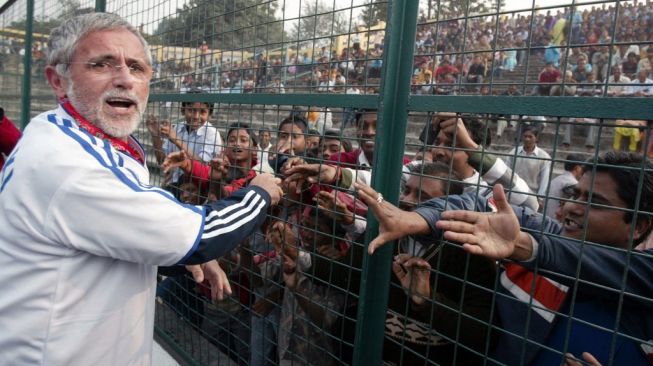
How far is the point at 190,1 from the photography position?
9.16 feet

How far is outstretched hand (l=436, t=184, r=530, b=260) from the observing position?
131cm

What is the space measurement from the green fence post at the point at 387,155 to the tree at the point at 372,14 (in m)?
0.15

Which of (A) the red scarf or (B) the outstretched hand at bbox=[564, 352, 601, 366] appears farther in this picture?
(A) the red scarf

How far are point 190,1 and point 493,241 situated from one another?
2296mm

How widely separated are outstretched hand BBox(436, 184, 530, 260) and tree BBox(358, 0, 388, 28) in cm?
84

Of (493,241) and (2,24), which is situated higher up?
(2,24)

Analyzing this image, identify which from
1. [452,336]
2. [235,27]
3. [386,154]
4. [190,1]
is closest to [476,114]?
[386,154]

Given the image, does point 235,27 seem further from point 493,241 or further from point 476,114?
point 493,241

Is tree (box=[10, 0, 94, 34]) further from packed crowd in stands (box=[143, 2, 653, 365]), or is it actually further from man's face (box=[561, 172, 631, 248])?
man's face (box=[561, 172, 631, 248])

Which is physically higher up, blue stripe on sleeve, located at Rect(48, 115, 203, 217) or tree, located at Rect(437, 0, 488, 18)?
tree, located at Rect(437, 0, 488, 18)

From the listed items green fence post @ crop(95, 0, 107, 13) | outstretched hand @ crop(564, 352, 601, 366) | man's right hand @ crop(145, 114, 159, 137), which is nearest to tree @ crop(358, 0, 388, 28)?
outstretched hand @ crop(564, 352, 601, 366)

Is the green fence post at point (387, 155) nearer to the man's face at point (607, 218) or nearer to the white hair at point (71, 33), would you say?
the man's face at point (607, 218)

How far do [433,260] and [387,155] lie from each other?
0.46m

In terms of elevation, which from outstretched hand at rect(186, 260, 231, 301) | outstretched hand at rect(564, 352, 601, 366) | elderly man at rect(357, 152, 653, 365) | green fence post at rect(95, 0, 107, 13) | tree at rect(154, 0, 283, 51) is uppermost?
green fence post at rect(95, 0, 107, 13)
